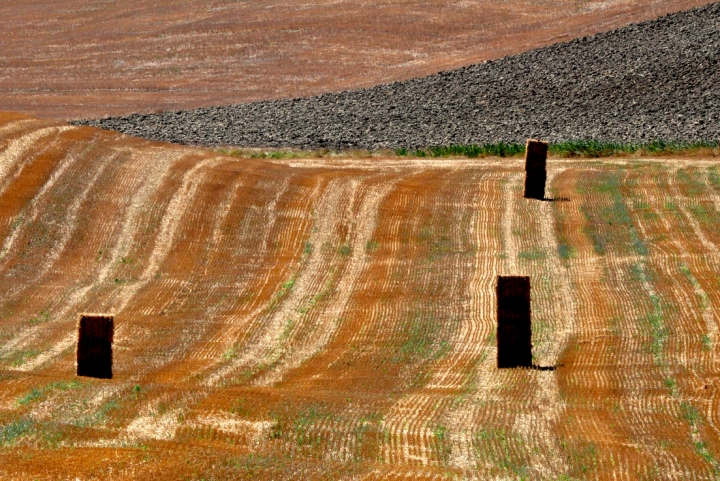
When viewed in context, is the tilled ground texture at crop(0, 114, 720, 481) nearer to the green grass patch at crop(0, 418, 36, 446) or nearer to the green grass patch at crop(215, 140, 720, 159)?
the green grass patch at crop(0, 418, 36, 446)

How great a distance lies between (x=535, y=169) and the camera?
3117 cm

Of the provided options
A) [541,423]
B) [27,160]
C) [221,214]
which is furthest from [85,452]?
[27,160]

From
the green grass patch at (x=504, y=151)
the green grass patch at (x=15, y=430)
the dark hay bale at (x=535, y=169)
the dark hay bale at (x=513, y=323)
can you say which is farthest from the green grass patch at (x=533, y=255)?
the green grass patch at (x=15, y=430)

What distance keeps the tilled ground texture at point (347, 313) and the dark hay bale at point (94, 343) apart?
504 millimetres

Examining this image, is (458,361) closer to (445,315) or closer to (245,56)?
(445,315)

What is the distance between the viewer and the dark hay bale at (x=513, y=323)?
18.8 metres

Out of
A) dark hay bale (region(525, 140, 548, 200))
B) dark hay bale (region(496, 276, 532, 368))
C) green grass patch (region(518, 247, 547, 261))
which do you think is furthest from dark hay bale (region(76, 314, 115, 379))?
dark hay bale (region(525, 140, 548, 200))

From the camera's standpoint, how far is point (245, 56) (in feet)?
190

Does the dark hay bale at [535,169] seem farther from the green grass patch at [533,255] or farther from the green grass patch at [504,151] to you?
the green grass patch at [504,151]

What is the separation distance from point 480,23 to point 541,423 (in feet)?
151

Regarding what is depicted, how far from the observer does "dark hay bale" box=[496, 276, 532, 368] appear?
18812 millimetres

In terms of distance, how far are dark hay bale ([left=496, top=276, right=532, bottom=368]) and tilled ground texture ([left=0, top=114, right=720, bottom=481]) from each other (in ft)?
0.96

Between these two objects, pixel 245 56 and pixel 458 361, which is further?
pixel 245 56

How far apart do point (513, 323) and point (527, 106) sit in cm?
2755
